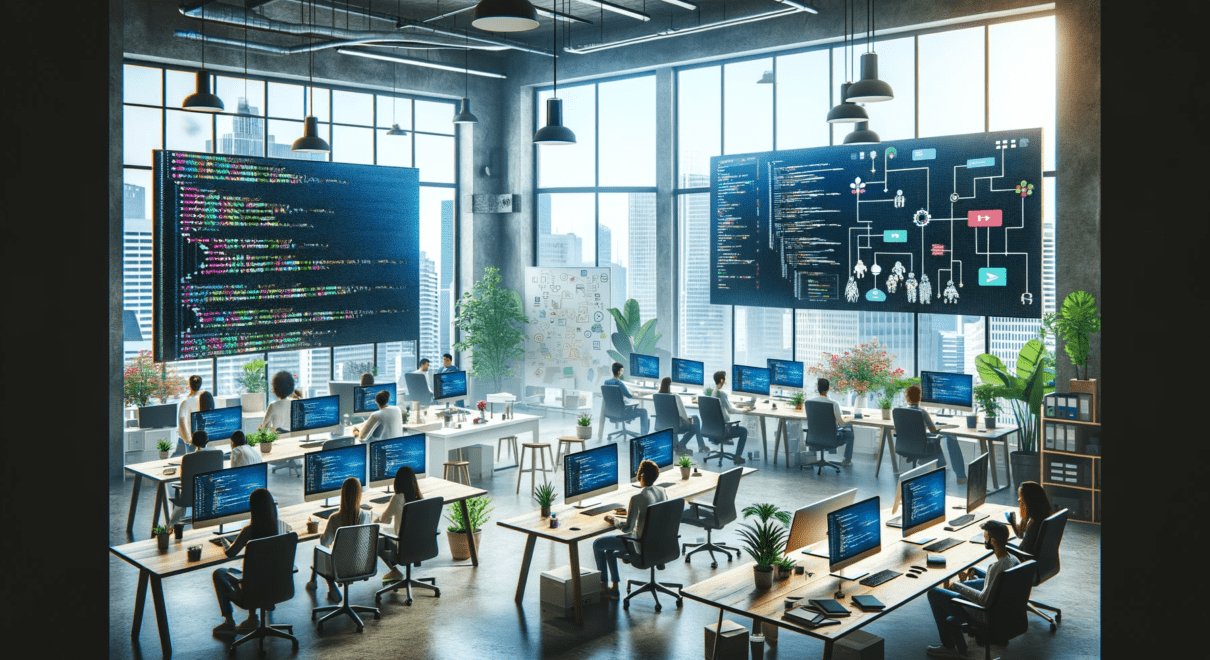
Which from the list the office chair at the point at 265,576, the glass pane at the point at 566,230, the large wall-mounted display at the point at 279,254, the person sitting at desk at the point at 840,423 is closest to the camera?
the office chair at the point at 265,576

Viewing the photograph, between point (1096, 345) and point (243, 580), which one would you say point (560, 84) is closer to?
point (1096, 345)

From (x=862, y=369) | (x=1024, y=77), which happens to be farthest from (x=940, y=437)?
(x=1024, y=77)

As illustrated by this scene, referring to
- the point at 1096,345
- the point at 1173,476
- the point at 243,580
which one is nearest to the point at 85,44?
the point at 1173,476

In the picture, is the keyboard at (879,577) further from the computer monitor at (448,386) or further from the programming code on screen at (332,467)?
the computer monitor at (448,386)

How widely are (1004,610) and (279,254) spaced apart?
951 cm

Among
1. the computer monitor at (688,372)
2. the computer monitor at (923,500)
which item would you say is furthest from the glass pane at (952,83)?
the computer monitor at (923,500)

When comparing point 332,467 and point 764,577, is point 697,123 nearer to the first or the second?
point 332,467

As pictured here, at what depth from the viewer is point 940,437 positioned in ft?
35.5

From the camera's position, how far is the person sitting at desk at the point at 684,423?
12.1 metres

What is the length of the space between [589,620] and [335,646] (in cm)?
175

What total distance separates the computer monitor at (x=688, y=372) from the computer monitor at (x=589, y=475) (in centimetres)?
535

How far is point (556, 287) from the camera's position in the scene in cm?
1539

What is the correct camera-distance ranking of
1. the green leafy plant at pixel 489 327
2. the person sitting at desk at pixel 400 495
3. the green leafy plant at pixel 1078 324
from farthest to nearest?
the green leafy plant at pixel 489 327 → the green leafy plant at pixel 1078 324 → the person sitting at desk at pixel 400 495

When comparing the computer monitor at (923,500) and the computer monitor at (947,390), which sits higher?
the computer monitor at (947,390)
